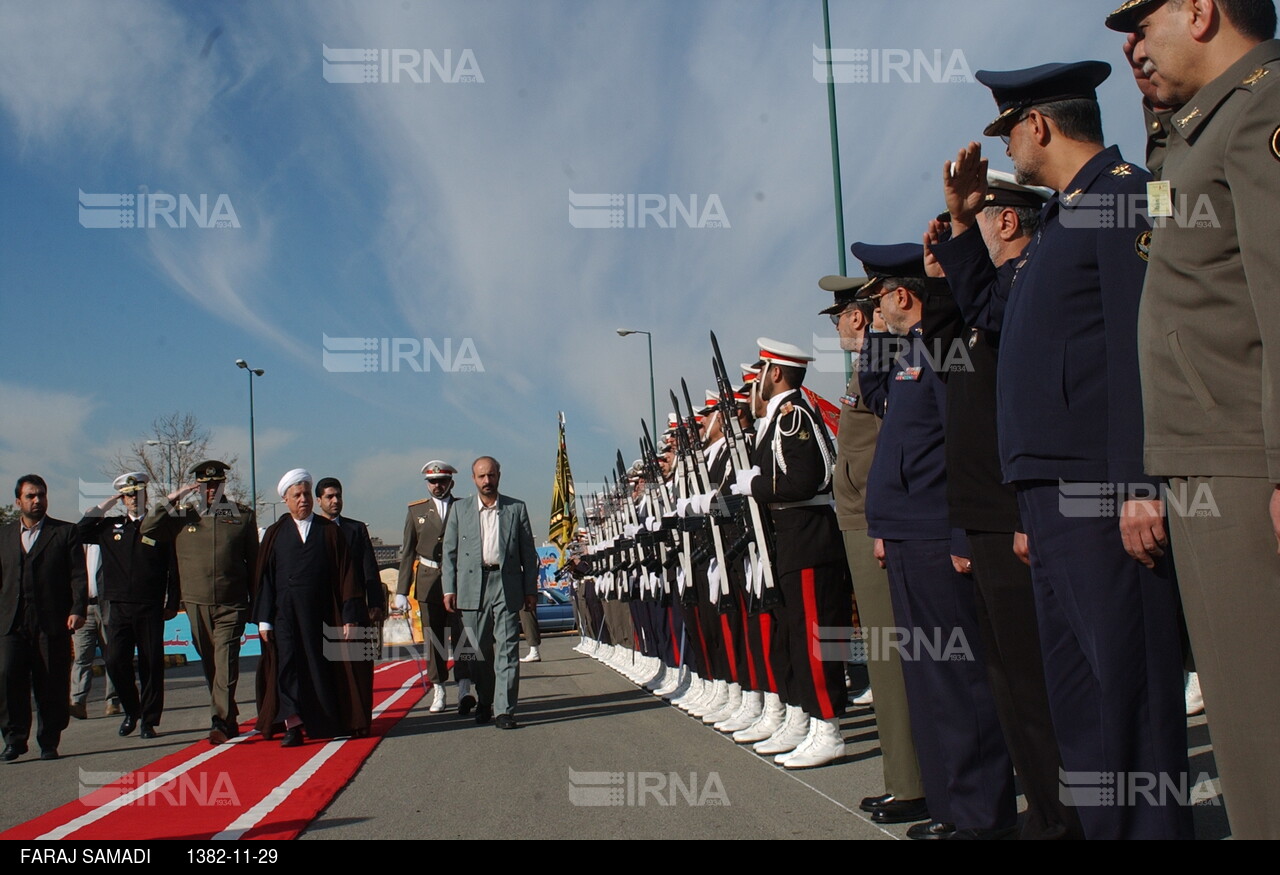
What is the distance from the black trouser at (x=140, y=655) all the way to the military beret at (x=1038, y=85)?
326 inches

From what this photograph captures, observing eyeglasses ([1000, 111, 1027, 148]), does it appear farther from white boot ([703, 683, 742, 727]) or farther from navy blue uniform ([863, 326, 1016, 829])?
white boot ([703, 683, 742, 727])

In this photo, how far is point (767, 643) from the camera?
7.24m

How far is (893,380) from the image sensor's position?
487 centimetres

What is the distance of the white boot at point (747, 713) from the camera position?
8.02 metres

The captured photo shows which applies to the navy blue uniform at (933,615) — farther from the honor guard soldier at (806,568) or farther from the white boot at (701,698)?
the white boot at (701,698)

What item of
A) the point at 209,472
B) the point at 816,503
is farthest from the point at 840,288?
the point at 209,472

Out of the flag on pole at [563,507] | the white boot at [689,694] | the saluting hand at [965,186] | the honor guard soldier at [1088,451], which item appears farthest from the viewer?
the flag on pole at [563,507]

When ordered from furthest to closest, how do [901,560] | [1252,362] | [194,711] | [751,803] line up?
[194,711], [751,803], [901,560], [1252,362]

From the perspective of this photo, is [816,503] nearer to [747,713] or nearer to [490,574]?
[747,713]

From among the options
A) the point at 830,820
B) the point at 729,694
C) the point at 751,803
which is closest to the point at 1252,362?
the point at 830,820

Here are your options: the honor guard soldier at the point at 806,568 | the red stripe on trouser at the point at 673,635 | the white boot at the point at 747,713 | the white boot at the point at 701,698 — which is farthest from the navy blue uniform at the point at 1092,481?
the red stripe on trouser at the point at 673,635
